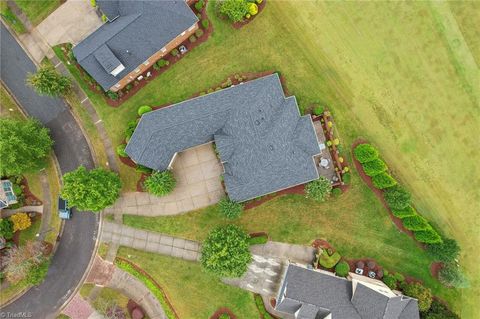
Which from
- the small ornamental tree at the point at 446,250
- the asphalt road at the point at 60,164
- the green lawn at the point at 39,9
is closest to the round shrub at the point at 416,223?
the small ornamental tree at the point at 446,250

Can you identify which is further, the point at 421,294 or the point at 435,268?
the point at 435,268

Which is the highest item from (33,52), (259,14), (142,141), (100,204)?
(33,52)

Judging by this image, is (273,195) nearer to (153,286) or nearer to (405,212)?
(405,212)

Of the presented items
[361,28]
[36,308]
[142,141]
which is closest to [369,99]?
[361,28]

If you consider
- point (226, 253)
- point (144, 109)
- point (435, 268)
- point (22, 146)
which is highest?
point (22, 146)

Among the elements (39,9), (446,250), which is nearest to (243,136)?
(446,250)

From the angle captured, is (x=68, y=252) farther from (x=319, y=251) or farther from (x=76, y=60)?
(x=319, y=251)

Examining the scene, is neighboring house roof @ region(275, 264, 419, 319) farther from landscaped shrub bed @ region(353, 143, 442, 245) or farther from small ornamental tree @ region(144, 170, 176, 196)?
small ornamental tree @ region(144, 170, 176, 196)

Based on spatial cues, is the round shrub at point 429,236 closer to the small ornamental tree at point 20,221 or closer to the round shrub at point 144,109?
the round shrub at point 144,109
